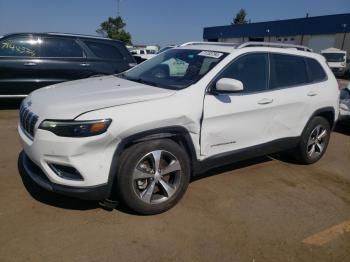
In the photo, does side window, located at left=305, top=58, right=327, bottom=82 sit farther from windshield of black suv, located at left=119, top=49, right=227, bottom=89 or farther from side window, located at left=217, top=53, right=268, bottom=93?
windshield of black suv, located at left=119, top=49, right=227, bottom=89

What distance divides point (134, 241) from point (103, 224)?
401mm

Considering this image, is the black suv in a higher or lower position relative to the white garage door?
higher

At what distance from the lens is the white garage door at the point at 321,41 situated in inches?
1575

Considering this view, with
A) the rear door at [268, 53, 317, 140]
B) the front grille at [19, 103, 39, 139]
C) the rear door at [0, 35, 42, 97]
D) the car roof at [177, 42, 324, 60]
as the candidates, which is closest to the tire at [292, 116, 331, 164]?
the rear door at [268, 53, 317, 140]

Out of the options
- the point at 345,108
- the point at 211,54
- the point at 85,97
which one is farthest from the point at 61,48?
the point at 345,108

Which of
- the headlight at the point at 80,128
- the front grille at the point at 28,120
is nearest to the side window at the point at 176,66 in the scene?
the headlight at the point at 80,128

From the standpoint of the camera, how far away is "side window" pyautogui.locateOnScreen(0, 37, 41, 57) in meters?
7.57

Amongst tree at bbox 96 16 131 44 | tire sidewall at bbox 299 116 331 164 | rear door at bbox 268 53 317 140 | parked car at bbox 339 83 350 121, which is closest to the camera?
rear door at bbox 268 53 317 140

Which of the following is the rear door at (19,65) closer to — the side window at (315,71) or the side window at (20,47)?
the side window at (20,47)

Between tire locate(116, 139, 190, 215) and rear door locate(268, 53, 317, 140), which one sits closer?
tire locate(116, 139, 190, 215)

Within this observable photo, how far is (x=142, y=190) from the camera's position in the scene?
3545 mm

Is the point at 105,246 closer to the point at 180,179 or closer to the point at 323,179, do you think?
the point at 180,179

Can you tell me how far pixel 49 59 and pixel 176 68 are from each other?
4565mm

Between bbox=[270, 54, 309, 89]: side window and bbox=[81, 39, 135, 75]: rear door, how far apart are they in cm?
470
